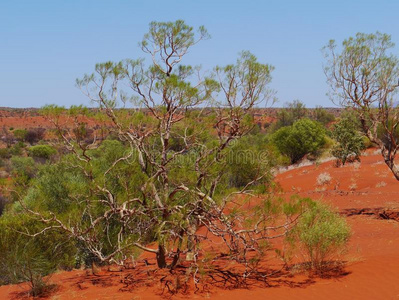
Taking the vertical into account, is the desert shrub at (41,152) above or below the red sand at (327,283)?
above

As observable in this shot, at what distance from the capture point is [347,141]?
31.0 m

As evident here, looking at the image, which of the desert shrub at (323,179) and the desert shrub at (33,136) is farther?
the desert shrub at (33,136)

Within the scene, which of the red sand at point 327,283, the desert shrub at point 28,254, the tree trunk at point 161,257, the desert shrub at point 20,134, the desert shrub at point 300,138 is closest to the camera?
the red sand at point 327,283

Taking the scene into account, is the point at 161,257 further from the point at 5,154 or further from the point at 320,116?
the point at 320,116

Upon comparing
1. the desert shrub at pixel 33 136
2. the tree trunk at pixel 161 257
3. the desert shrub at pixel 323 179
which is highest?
the desert shrub at pixel 33 136

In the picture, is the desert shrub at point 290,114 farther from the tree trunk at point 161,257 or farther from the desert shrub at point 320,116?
the tree trunk at point 161,257

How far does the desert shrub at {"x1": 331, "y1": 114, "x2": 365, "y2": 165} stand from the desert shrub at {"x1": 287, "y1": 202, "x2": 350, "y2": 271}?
912 inches

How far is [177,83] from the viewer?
316 inches

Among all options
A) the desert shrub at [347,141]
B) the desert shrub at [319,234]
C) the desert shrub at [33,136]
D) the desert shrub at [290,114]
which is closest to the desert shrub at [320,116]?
the desert shrub at [290,114]

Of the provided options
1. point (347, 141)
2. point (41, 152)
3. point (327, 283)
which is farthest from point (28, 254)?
point (41, 152)

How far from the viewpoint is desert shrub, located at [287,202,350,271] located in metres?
8.48

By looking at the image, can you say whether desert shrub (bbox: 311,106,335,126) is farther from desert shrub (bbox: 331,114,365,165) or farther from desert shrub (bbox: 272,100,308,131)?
desert shrub (bbox: 331,114,365,165)

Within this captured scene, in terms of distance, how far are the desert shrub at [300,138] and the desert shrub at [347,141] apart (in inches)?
168

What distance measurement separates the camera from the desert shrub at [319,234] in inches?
334
